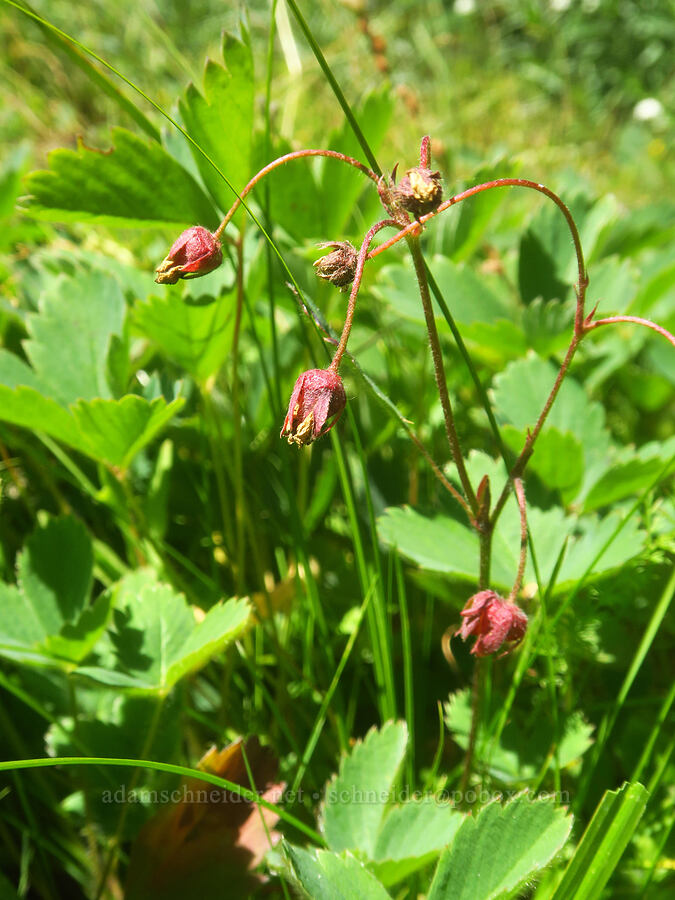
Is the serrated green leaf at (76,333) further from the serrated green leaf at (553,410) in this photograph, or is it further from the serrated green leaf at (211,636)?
the serrated green leaf at (553,410)

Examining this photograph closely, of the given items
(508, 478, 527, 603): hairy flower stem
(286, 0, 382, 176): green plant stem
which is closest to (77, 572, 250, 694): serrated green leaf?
(508, 478, 527, 603): hairy flower stem

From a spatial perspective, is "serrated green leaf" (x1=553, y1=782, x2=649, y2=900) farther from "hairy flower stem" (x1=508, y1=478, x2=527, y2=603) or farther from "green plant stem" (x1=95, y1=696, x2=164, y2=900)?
"green plant stem" (x1=95, y1=696, x2=164, y2=900)

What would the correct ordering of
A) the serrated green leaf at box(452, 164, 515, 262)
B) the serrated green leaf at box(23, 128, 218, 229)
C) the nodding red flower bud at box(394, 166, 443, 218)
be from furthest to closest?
the serrated green leaf at box(452, 164, 515, 262)
the serrated green leaf at box(23, 128, 218, 229)
the nodding red flower bud at box(394, 166, 443, 218)

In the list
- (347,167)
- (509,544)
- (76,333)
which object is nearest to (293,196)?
(347,167)

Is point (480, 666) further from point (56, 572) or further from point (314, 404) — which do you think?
point (56, 572)

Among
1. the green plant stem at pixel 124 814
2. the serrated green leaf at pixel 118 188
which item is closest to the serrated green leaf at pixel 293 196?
the serrated green leaf at pixel 118 188

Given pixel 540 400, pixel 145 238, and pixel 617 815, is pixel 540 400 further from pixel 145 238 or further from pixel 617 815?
pixel 145 238

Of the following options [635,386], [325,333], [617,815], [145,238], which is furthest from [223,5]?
[617,815]
